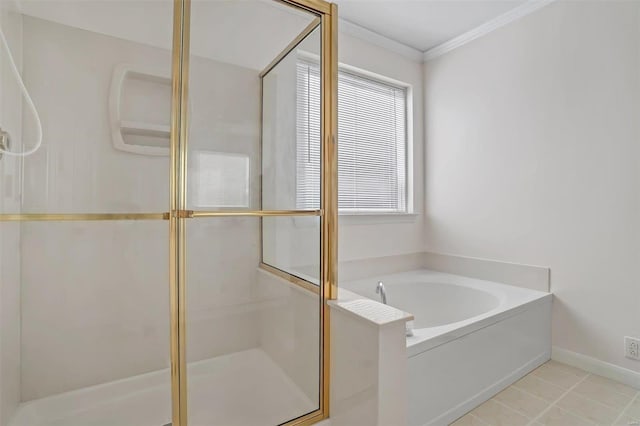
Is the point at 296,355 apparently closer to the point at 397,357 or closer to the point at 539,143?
the point at 397,357

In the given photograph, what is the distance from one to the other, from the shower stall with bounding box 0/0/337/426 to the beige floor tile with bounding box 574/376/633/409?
154 centimetres

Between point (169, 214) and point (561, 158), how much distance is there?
7.99 ft

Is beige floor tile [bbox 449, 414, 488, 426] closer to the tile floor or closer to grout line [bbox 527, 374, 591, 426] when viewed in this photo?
the tile floor

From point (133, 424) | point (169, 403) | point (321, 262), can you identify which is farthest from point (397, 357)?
point (133, 424)

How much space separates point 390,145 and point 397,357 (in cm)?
207

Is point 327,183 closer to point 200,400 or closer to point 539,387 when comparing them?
point 200,400

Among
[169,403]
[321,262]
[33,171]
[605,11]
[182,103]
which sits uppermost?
[605,11]

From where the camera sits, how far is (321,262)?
1522 mm

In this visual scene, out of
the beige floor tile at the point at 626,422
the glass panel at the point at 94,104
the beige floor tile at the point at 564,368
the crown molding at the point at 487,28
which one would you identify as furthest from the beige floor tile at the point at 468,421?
the crown molding at the point at 487,28

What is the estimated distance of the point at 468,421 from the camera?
165 centimetres

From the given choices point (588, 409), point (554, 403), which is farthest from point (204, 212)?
point (588, 409)

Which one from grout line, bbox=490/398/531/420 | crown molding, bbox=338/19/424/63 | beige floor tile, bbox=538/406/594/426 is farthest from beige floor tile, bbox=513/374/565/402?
crown molding, bbox=338/19/424/63

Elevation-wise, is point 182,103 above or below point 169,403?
above

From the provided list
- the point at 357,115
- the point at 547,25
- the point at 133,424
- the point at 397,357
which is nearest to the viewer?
the point at 397,357
